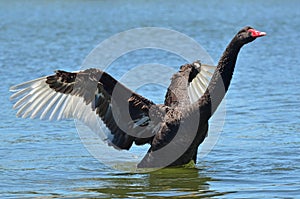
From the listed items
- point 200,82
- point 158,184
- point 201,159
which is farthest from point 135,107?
point 200,82

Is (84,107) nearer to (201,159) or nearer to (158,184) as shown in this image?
(158,184)

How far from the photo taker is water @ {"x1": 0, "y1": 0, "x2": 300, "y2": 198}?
300 inches

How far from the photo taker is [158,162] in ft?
27.3

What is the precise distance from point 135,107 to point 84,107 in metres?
0.67

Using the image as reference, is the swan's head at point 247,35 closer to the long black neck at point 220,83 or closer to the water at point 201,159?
the long black neck at point 220,83

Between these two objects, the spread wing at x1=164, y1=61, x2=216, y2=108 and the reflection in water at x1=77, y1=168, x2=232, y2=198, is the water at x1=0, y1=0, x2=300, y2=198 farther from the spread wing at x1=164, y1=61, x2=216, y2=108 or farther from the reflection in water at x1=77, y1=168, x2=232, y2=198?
the spread wing at x1=164, y1=61, x2=216, y2=108

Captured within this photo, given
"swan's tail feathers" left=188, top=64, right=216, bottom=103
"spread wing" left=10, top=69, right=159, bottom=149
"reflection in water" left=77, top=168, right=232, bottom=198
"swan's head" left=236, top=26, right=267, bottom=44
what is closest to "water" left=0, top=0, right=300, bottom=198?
"reflection in water" left=77, top=168, right=232, bottom=198

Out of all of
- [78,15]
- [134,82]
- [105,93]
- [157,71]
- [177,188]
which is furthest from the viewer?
[78,15]

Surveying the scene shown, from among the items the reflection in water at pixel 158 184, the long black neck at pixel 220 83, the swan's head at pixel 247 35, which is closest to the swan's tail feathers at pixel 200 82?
the reflection in water at pixel 158 184

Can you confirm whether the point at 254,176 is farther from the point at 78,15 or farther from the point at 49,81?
the point at 78,15

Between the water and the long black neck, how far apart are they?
76 centimetres

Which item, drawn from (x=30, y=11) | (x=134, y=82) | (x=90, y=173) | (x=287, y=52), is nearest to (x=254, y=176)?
(x=90, y=173)

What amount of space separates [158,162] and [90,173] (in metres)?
0.78

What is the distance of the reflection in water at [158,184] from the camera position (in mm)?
7426
